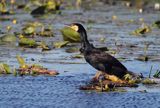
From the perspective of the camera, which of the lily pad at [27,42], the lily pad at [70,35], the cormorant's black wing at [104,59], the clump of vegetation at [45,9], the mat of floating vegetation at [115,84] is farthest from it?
the clump of vegetation at [45,9]

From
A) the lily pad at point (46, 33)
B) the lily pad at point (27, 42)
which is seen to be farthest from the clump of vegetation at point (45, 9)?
the lily pad at point (27, 42)

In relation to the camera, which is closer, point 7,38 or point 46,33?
point 7,38

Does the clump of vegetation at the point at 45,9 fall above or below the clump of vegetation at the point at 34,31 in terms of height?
above

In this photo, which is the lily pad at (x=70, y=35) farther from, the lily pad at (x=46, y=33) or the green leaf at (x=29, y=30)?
the green leaf at (x=29, y=30)

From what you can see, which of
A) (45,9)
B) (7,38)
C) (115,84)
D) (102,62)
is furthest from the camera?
(45,9)

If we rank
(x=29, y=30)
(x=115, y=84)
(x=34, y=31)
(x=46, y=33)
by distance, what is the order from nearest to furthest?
(x=115, y=84) < (x=29, y=30) < (x=46, y=33) < (x=34, y=31)

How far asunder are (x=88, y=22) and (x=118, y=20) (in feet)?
3.89

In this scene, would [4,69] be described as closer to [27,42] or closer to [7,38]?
[27,42]

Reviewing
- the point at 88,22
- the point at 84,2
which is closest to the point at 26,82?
the point at 88,22

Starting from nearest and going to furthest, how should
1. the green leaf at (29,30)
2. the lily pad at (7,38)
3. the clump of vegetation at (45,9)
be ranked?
the lily pad at (7,38)
the green leaf at (29,30)
the clump of vegetation at (45,9)

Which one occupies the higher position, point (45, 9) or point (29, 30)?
point (45, 9)

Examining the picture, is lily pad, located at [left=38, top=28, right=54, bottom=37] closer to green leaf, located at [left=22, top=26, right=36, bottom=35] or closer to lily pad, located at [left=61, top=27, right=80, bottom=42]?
green leaf, located at [left=22, top=26, right=36, bottom=35]

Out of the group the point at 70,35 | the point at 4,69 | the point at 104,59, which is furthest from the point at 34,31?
the point at 104,59

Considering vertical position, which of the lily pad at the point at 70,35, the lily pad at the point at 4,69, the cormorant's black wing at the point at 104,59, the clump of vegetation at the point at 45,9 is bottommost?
the lily pad at the point at 4,69
